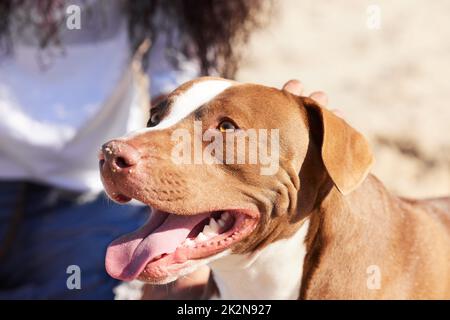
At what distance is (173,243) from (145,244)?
0.09 m

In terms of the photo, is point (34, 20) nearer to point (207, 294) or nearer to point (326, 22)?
point (207, 294)

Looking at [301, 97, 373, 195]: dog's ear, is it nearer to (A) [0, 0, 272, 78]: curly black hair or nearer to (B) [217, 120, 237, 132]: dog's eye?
(B) [217, 120, 237, 132]: dog's eye

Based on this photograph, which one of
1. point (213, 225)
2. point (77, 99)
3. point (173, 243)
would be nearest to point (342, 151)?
point (213, 225)

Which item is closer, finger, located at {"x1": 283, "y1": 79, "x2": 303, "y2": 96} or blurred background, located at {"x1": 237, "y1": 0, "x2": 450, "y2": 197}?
finger, located at {"x1": 283, "y1": 79, "x2": 303, "y2": 96}

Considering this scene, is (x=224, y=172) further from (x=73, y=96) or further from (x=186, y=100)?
(x=73, y=96)

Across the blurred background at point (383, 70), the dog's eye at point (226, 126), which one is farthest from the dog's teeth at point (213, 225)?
the blurred background at point (383, 70)

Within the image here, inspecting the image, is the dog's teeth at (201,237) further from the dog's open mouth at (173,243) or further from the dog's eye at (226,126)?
the dog's eye at (226,126)

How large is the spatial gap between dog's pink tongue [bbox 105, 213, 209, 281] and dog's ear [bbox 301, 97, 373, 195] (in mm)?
404

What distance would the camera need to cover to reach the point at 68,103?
351 centimetres

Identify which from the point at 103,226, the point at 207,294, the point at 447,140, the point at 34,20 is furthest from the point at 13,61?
the point at 447,140

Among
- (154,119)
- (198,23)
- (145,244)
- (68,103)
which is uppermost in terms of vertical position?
(198,23)

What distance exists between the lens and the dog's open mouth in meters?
2.31

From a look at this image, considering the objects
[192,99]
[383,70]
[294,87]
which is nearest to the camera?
[192,99]

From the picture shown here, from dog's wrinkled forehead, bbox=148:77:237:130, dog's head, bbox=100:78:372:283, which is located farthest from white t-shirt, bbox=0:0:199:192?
dog's head, bbox=100:78:372:283
